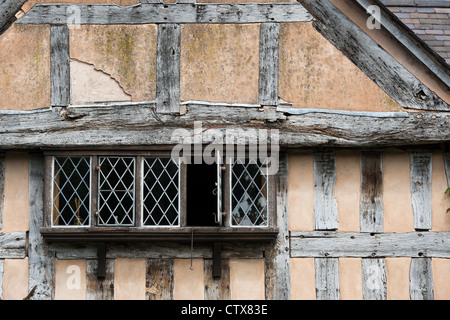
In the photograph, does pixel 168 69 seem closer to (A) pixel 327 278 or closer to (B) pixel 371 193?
(B) pixel 371 193

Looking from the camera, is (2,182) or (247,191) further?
(2,182)

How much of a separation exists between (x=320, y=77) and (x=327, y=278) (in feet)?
6.43

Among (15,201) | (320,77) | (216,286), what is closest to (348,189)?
(320,77)

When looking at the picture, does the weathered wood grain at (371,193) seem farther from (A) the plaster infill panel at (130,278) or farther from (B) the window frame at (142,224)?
(A) the plaster infill panel at (130,278)

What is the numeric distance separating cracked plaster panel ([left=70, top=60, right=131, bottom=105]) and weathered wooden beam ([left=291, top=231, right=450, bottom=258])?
2.23 meters

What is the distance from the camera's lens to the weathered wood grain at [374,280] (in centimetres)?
635

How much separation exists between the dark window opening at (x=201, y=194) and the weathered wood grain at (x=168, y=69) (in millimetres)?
709

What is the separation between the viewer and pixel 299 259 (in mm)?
6402

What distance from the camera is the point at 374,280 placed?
6.36m

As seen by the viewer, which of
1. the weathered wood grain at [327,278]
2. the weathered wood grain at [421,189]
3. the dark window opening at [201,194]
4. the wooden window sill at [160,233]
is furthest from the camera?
the dark window opening at [201,194]

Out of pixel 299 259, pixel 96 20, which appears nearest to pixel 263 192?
pixel 299 259

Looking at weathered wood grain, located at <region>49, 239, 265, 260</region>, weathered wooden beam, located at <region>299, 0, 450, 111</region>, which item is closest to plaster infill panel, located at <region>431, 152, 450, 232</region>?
weathered wooden beam, located at <region>299, 0, 450, 111</region>

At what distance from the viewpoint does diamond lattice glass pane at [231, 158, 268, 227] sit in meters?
6.39

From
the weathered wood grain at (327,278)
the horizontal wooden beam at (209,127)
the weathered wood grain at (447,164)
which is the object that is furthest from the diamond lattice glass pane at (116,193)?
the weathered wood grain at (447,164)
